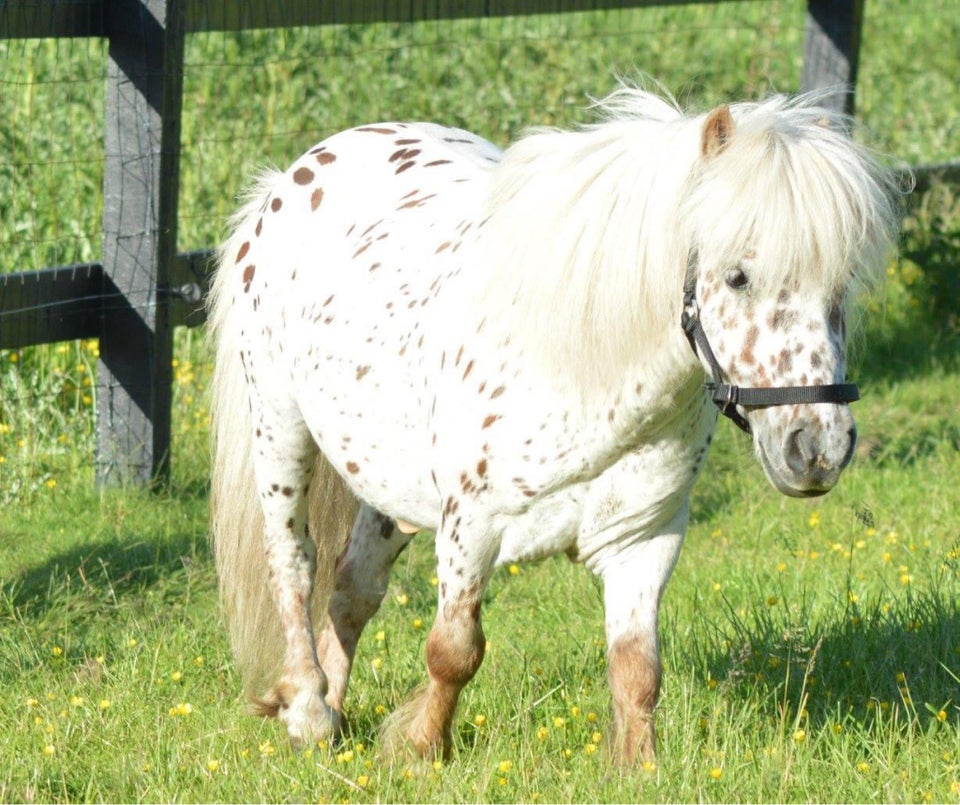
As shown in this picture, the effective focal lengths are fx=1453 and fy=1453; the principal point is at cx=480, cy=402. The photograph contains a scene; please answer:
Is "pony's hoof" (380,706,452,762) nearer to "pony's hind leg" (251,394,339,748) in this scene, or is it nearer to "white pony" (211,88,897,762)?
"white pony" (211,88,897,762)

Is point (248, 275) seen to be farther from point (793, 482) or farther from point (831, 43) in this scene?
point (831, 43)

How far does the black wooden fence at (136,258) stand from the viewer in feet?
17.3

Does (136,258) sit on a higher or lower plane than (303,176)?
lower

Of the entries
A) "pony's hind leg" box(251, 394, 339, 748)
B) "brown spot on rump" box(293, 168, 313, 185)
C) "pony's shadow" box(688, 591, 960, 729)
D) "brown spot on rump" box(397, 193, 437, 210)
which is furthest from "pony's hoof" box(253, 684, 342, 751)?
"brown spot on rump" box(293, 168, 313, 185)

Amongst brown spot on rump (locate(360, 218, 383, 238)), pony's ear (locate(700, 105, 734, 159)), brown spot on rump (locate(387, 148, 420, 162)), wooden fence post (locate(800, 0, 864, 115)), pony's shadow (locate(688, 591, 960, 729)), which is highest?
wooden fence post (locate(800, 0, 864, 115))

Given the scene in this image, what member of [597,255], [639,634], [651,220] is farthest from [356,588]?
[651,220]

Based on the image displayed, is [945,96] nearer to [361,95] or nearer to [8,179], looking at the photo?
[361,95]

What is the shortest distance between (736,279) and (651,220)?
25cm

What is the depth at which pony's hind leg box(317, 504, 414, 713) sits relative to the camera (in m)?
4.09

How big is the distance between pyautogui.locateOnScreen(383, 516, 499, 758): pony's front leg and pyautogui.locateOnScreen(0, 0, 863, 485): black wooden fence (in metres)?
2.25

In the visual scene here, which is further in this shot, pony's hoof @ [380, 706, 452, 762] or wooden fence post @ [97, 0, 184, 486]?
wooden fence post @ [97, 0, 184, 486]

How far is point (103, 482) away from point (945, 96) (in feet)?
26.9

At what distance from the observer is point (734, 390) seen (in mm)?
2836

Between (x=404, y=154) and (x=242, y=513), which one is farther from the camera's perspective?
(x=242, y=513)
